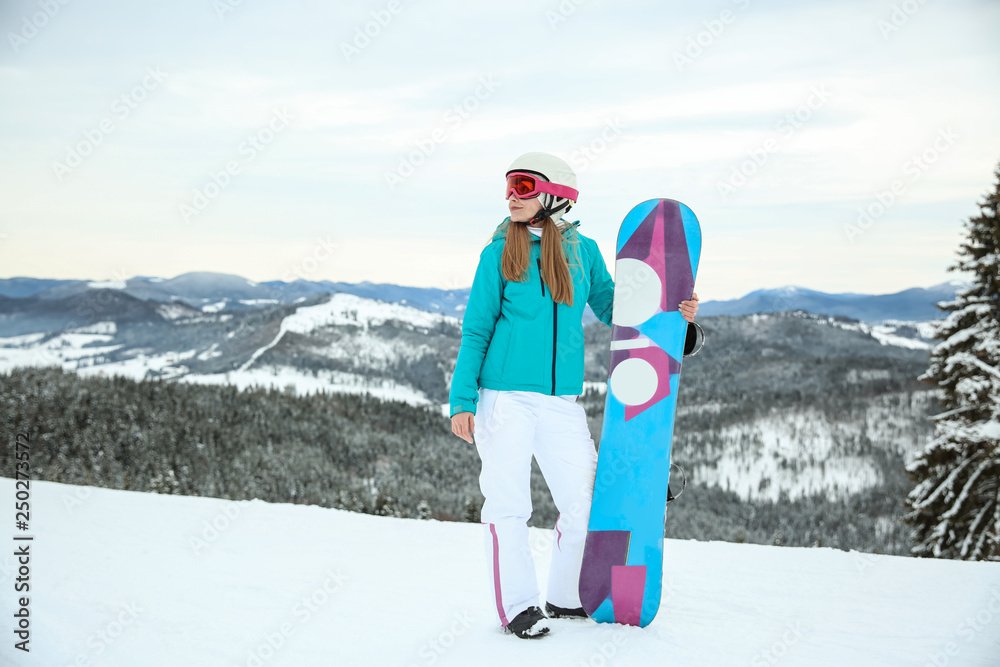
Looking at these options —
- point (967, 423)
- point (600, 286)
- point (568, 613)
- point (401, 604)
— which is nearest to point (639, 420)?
point (600, 286)

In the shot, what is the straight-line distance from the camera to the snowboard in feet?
9.20

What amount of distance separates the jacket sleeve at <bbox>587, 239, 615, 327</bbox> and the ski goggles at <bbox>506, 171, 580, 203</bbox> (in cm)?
33

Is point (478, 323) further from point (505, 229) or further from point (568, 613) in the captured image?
point (568, 613)

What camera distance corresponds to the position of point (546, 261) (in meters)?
2.79

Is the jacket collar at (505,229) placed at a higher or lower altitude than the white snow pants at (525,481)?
higher

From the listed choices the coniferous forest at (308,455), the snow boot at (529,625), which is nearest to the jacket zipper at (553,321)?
the snow boot at (529,625)

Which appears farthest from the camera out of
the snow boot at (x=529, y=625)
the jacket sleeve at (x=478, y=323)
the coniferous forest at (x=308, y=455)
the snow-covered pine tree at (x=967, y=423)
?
the coniferous forest at (x=308, y=455)

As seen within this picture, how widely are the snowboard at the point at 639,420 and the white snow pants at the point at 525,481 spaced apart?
0.08 m

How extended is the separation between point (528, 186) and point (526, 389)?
887 mm

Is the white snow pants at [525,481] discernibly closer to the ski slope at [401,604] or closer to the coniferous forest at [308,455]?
the ski slope at [401,604]

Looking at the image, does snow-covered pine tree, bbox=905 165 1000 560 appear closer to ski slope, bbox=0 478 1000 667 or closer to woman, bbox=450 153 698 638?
ski slope, bbox=0 478 1000 667

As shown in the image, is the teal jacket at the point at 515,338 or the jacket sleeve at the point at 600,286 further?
the jacket sleeve at the point at 600,286

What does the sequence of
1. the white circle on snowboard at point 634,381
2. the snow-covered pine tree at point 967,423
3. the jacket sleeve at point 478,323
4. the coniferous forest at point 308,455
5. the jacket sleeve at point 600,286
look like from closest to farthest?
1. the jacket sleeve at point 478,323
2. the white circle on snowboard at point 634,381
3. the jacket sleeve at point 600,286
4. the snow-covered pine tree at point 967,423
5. the coniferous forest at point 308,455

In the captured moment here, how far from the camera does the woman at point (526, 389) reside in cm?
272
